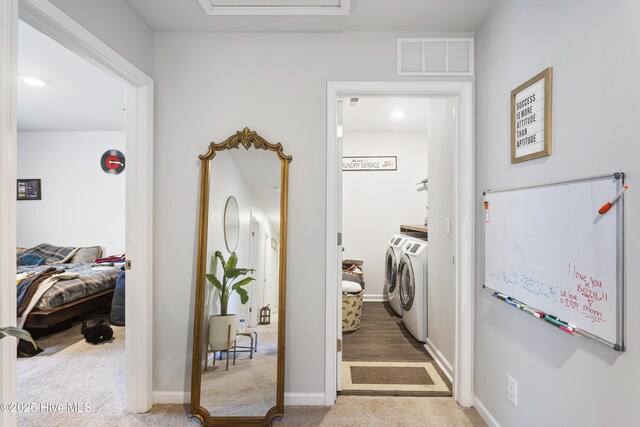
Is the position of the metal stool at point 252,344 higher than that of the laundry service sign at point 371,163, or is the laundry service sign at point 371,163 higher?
the laundry service sign at point 371,163

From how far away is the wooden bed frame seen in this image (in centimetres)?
326

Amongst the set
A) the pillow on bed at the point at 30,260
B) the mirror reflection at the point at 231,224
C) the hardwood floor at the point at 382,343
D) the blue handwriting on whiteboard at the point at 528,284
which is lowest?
the hardwood floor at the point at 382,343

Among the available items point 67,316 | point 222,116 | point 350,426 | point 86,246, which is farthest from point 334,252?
point 86,246

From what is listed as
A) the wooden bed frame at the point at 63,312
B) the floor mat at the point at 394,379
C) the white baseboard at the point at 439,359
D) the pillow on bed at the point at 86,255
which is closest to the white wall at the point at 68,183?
the pillow on bed at the point at 86,255

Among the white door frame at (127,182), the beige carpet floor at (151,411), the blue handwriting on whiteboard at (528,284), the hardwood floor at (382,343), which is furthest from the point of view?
the hardwood floor at (382,343)

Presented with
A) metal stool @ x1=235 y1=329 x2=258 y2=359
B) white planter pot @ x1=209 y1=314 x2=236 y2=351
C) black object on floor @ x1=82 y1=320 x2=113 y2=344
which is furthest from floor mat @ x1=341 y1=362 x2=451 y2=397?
black object on floor @ x1=82 y1=320 x2=113 y2=344

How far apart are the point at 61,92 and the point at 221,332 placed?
339 cm

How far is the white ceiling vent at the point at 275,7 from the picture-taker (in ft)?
6.11

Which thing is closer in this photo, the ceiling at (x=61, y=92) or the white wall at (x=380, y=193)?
the ceiling at (x=61, y=92)

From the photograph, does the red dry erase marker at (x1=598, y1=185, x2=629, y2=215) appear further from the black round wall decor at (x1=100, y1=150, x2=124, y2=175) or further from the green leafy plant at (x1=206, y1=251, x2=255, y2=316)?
the black round wall decor at (x1=100, y1=150, x2=124, y2=175)

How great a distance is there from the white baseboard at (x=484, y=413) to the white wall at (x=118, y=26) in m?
2.91

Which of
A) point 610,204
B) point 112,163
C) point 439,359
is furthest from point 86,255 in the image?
point 610,204

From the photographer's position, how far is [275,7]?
191 centimetres

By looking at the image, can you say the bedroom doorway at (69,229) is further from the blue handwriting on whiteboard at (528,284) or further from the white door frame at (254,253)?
the blue handwriting on whiteboard at (528,284)
